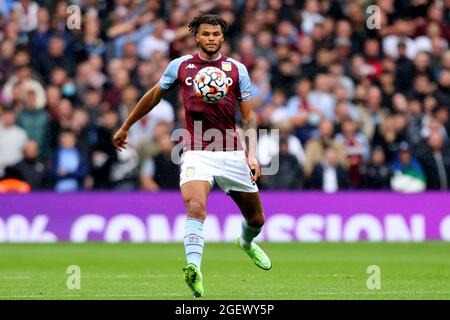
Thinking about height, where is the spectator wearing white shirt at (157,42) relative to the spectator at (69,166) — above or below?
above

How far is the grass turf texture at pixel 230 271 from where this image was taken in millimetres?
11516

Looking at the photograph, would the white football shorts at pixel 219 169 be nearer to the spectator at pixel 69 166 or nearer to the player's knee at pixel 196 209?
the player's knee at pixel 196 209

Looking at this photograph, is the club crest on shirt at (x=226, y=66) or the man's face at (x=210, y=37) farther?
the club crest on shirt at (x=226, y=66)

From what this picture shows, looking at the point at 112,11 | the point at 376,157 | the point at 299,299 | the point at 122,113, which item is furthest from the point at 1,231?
the point at 299,299

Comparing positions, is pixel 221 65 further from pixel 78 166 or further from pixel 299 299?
pixel 78 166

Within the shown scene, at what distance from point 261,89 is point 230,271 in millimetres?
7226

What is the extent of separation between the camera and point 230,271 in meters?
14.4

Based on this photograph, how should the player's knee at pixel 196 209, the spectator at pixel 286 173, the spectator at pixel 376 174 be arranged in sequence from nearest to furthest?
the player's knee at pixel 196 209 → the spectator at pixel 286 173 → the spectator at pixel 376 174

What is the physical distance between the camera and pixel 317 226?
66.2 feet

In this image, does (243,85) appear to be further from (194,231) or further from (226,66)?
(194,231)

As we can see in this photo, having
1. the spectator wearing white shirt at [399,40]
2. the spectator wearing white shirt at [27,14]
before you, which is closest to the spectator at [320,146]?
the spectator wearing white shirt at [399,40]

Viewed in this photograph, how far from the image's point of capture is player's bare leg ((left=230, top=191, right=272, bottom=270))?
12055 millimetres

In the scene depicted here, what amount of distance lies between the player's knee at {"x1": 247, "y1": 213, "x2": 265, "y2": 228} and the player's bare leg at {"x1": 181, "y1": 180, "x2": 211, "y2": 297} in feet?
3.52

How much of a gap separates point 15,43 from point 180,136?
141 inches
